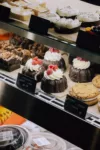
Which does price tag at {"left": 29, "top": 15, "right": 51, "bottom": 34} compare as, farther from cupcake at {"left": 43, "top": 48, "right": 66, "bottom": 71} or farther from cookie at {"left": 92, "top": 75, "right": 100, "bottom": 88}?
cupcake at {"left": 43, "top": 48, "right": 66, "bottom": 71}

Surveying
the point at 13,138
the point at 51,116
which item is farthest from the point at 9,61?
the point at 51,116

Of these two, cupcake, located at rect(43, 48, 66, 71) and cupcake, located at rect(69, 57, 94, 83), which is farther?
cupcake, located at rect(43, 48, 66, 71)

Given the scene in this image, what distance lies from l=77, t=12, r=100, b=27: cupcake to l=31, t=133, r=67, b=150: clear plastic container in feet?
2.36

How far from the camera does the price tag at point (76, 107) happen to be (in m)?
1.37

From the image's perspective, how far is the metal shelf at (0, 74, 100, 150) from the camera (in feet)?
4.53

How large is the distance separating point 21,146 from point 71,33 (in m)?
0.67

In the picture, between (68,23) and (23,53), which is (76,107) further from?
(23,53)

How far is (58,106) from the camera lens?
149 centimetres

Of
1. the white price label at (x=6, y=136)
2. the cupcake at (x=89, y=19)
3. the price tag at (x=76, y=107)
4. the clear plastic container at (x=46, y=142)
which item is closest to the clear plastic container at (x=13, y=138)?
the white price label at (x=6, y=136)

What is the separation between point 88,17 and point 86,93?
0.42 metres

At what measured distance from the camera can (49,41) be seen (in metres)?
1.48

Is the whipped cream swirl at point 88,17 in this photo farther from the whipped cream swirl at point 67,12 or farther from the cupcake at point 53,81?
the cupcake at point 53,81

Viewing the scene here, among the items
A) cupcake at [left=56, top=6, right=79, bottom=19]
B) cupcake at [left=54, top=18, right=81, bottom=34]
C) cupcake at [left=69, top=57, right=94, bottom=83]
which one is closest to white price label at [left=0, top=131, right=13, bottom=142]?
cupcake at [left=69, top=57, right=94, bottom=83]

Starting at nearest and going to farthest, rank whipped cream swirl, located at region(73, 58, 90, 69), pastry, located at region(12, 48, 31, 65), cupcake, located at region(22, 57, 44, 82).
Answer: cupcake, located at region(22, 57, 44, 82) < whipped cream swirl, located at region(73, 58, 90, 69) < pastry, located at region(12, 48, 31, 65)
